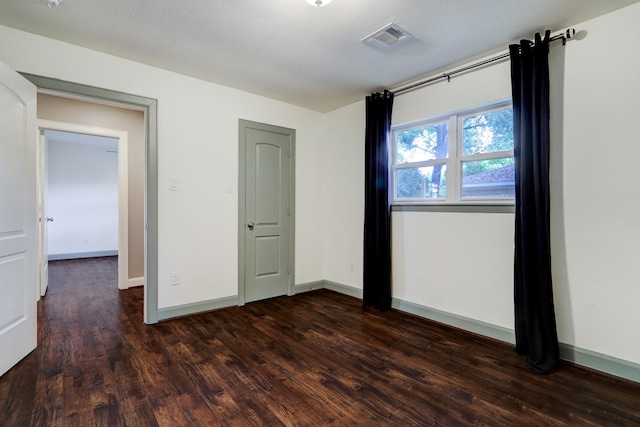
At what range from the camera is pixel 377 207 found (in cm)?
351

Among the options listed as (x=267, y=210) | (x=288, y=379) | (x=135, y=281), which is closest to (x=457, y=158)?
(x=267, y=210)

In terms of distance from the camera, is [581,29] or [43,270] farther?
[43,270]

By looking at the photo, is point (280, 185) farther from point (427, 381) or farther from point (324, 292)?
point (427, 381)

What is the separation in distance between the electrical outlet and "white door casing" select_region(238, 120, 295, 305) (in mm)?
704

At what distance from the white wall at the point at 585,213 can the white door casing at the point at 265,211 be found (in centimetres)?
201

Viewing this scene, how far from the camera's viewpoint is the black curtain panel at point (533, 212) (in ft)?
7.42

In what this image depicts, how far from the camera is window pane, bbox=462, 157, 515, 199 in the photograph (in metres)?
2.68

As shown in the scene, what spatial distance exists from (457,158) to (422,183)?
0.45 meters

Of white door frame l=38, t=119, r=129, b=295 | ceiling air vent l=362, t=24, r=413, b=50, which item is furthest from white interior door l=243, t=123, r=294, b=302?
white door frame l=38, t=119, r=129, b=295

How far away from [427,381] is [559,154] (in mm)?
1938

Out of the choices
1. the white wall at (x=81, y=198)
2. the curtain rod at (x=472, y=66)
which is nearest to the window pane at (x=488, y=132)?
the curtain rod at (x=472, y=66)

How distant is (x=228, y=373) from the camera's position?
83.9 inches

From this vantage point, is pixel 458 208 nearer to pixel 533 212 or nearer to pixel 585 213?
pixel 533 212

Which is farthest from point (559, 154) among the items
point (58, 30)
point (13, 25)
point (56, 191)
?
point (56, 191)
